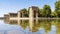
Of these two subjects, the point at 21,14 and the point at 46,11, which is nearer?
the point at 46,11

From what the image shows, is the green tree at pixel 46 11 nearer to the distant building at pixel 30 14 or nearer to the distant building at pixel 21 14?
the distant building at pixel 30 14

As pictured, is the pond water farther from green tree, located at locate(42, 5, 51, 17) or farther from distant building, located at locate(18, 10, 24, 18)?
distant building, located at locate(18, 10, 24, 18)

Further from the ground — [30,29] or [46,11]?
[46,11]

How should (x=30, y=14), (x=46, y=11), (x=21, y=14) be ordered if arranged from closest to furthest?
(x=30, y=14) < (x=46, y=11) < (x=21, y=14)

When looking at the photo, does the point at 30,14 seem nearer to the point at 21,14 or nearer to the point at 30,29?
the point at 21,14

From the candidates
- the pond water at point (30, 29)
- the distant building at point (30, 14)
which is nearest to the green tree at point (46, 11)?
the distant building at point (30, 14)

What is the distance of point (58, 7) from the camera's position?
67.4m

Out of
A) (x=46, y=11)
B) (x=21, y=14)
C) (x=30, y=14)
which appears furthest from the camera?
(x=21, y=14)

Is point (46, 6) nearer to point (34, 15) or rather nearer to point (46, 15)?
point (46, 15)

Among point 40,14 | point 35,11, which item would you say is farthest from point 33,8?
point 40,14

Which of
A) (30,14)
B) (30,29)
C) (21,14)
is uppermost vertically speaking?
(30,29)

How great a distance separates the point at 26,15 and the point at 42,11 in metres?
9.52

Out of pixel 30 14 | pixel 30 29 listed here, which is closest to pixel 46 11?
pixel 30 14

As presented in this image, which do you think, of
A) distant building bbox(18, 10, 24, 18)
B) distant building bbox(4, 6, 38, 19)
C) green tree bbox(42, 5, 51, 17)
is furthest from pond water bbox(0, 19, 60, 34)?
distant building bbox(18, 10, 24, 18)
